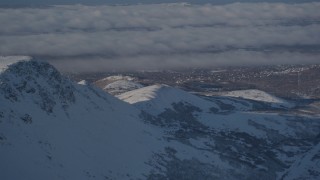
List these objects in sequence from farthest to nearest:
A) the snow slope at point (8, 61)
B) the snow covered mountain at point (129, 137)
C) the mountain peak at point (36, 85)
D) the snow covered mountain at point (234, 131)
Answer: the snow covered mountain at point (234, 131), the snow slope at point (8, 61), the mountain peak at point (36, 85), the snow covered mountain at point (129, 137)

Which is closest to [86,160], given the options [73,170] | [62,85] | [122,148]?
[73,170]

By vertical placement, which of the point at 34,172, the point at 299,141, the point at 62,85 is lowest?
the point at 299,141

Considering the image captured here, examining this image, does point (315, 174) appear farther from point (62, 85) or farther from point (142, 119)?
point (62, 85)

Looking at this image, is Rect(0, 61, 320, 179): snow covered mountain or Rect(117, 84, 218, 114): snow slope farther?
Rect(117, 84, 218, 114): snow slope

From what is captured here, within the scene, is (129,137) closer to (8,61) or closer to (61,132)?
(61,132)

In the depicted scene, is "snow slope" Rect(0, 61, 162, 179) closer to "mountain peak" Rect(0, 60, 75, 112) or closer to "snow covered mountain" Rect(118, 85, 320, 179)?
"mountain peak" Rect(0, 60, 75, 112)

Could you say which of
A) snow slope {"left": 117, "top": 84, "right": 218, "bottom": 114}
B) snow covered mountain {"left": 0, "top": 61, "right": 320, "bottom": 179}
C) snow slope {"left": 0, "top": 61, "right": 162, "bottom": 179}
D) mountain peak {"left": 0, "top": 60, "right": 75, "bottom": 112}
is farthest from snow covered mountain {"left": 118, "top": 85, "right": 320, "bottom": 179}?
mountain peak {"left": 0, "top": 60, "right": 75, "bottom": 112}

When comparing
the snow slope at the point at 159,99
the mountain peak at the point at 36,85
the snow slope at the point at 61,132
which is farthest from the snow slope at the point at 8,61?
the snow slope at the point at 159,99

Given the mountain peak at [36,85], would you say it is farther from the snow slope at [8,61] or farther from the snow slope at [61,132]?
the snow slope at [8,61]

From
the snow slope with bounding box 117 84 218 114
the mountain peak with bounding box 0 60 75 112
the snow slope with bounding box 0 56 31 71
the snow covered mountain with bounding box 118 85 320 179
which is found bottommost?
the snow covered mountain with bounding box 118 85 320 179
